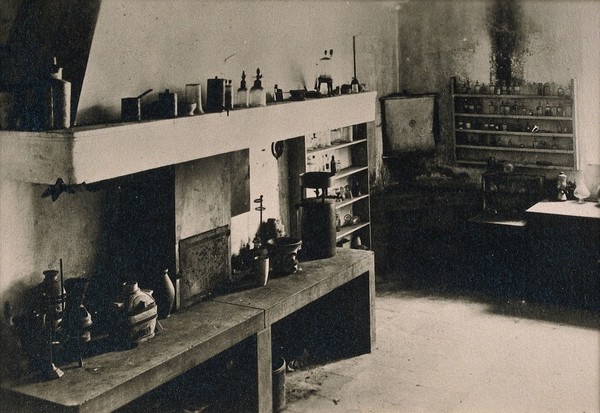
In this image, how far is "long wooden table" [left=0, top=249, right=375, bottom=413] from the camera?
3834mm

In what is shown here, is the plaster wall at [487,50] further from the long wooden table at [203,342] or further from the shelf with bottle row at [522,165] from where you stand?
the long wooden table at [203,342]

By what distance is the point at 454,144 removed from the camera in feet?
31.9

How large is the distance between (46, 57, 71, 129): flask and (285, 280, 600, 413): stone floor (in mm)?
2891

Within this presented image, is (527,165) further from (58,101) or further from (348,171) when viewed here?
(58,101)

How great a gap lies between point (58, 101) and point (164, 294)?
1.59 m

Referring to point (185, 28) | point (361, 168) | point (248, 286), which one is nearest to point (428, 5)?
point (361, 168)

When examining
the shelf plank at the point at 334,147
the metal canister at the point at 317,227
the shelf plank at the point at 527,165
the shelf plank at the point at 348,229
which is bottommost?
the shelf plank at the point at 348,229

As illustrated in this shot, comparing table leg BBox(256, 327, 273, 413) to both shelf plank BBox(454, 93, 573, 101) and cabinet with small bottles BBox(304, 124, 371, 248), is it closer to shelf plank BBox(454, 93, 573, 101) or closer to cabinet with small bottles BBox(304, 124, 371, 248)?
cabinet with small bottles BBox(304, 124, 371, 248)

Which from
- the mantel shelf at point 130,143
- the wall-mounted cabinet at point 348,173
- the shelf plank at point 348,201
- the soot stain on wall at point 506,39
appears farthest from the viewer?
the soot stain on wall at point 506,39

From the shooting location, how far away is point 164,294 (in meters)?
4.91

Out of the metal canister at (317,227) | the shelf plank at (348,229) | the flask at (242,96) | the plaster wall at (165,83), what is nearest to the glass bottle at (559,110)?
the shelf plank at (348,229)

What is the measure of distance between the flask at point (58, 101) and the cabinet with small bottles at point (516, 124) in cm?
656

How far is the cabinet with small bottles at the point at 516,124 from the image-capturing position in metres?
8.91

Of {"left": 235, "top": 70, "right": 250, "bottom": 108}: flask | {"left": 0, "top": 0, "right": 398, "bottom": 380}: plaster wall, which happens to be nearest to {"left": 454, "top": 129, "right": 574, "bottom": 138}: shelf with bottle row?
{"left": 0, "top": 0, "right": 398, "bottom": 380}: plaster wall
